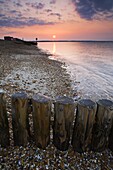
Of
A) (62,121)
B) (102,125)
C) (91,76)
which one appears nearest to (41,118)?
(62,121)

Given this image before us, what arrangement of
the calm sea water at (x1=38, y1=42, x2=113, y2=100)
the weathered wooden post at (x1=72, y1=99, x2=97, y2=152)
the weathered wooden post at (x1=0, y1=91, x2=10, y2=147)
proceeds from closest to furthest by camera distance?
the weathered wooden post at (x1=72, y1=99, x2=97, y2=152) → the weathered wooden post at (x1=0, y1=91, x2=10, y2=147) → the calm sea water at (x1=38, y1=42, x2=113, y2=100)

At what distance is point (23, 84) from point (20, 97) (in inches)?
218

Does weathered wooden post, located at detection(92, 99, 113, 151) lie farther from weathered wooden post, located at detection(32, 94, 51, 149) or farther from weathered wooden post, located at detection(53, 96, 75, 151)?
weathered wooden post, located at detection(32, 94, 51, 149)

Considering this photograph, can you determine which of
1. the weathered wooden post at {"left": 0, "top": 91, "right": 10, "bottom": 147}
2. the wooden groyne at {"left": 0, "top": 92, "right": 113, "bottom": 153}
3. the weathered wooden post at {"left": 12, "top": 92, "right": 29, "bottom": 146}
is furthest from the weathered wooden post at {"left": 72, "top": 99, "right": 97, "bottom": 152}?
the weathered wooden post at {"left": 0, "top": 91, "right": 10, "bottom": 147}

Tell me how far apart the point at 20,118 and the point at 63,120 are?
2.83 ft

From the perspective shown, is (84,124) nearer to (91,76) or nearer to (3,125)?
(3,125)

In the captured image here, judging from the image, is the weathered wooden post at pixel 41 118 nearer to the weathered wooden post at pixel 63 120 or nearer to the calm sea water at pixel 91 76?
the weathered wooden post at pixel 63 120

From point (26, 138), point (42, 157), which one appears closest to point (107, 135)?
point (42, 157)

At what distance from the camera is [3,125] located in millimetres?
2793

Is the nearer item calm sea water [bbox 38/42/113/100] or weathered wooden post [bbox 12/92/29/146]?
weathered wooden post [bbox 12/92/29/146]

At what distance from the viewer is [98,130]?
2.75 m

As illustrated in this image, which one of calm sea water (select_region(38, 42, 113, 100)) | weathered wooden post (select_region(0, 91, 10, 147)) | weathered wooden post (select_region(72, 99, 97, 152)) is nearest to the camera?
weathered wooden post (select_region(72, 99, 97, 152))

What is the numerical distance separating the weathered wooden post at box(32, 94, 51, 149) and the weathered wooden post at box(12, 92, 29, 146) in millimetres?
188

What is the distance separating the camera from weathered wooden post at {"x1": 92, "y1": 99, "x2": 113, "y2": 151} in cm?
251
